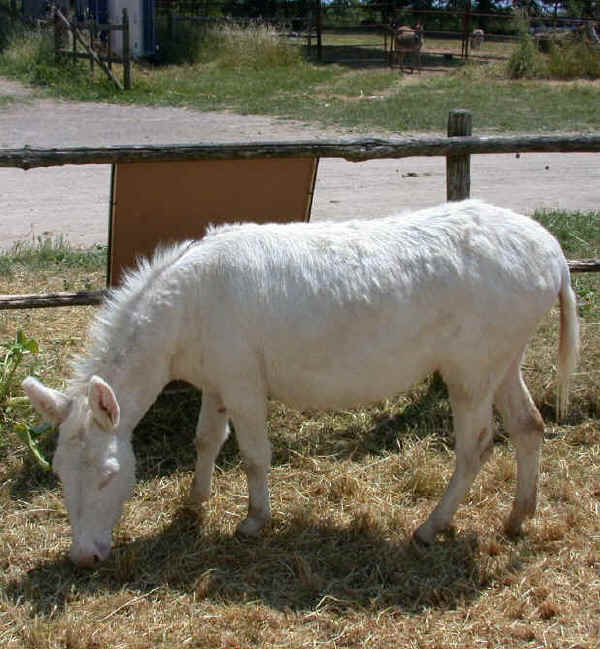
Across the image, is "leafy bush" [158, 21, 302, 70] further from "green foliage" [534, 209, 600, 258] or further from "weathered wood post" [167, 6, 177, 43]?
"green foliage" [534, 209, 600, 258]

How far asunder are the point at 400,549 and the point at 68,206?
702 centimetres

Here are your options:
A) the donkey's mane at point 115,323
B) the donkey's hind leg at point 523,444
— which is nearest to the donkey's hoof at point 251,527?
the donkey's mane at point 115,323

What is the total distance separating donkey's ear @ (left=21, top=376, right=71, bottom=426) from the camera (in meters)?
3.56

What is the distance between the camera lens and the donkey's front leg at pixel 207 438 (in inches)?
167

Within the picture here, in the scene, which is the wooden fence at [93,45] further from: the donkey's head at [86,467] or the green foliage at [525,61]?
the donkey's head at [86,467]

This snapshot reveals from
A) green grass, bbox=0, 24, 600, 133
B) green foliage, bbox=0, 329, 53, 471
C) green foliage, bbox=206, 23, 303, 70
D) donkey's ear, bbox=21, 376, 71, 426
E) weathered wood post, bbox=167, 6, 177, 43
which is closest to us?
donkey's ear, bbox=21, 376, 71, 426

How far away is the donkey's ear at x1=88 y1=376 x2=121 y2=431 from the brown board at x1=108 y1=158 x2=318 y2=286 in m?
1.68

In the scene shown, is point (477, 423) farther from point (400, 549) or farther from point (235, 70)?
point (235, 70)

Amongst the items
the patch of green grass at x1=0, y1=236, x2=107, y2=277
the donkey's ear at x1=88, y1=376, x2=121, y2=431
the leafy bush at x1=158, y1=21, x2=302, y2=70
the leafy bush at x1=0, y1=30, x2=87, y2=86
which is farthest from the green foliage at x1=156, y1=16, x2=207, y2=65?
the donkey's ear at x1=88, y1=376, x2=121, y2=431

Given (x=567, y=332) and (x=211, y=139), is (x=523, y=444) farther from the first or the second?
(x=211, y=139)

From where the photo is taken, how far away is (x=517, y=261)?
3881 millimetres

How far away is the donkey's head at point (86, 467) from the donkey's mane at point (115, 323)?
15 centimetres

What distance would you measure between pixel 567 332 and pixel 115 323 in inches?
88.8

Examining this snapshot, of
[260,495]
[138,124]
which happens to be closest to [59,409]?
[260,495]
